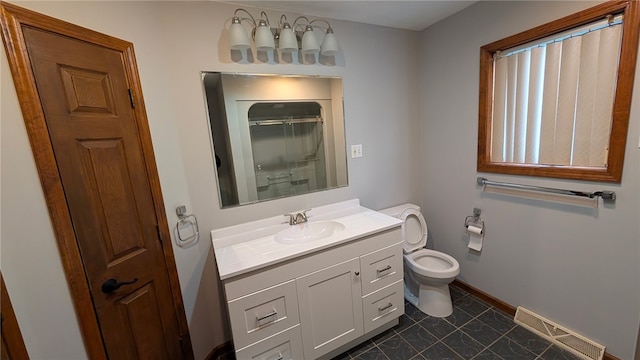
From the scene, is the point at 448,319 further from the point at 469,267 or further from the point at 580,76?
the point at 580,76

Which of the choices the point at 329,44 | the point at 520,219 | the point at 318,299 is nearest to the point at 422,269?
the point at 520,219

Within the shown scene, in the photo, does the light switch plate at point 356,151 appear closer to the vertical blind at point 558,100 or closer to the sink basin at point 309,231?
the sink basin at point 309,231

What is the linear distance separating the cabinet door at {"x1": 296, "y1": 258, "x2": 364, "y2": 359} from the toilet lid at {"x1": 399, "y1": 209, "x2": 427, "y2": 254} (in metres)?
0.80

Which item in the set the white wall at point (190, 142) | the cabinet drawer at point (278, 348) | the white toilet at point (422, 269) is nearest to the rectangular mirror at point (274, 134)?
the white wall at point (190, 142)

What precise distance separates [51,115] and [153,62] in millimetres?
581

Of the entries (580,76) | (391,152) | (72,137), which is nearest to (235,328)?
(72,137)

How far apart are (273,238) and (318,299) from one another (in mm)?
476

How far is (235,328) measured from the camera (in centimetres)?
128

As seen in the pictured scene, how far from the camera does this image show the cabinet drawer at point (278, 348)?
1.34 meters

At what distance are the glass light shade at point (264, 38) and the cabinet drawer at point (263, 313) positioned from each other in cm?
139

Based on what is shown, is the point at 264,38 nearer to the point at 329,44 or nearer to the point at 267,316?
the point at 329,44

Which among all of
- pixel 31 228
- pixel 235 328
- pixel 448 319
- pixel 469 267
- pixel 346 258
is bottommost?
pixel 448 319

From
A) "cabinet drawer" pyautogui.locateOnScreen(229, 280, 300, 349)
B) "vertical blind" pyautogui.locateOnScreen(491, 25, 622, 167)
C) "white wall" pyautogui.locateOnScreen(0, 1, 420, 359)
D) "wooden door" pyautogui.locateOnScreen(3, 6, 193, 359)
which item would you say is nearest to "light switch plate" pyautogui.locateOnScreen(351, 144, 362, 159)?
"white wall" pyautogui.locateOnScreen(0, 1, 420, 359)

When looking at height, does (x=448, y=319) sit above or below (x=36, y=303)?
below
